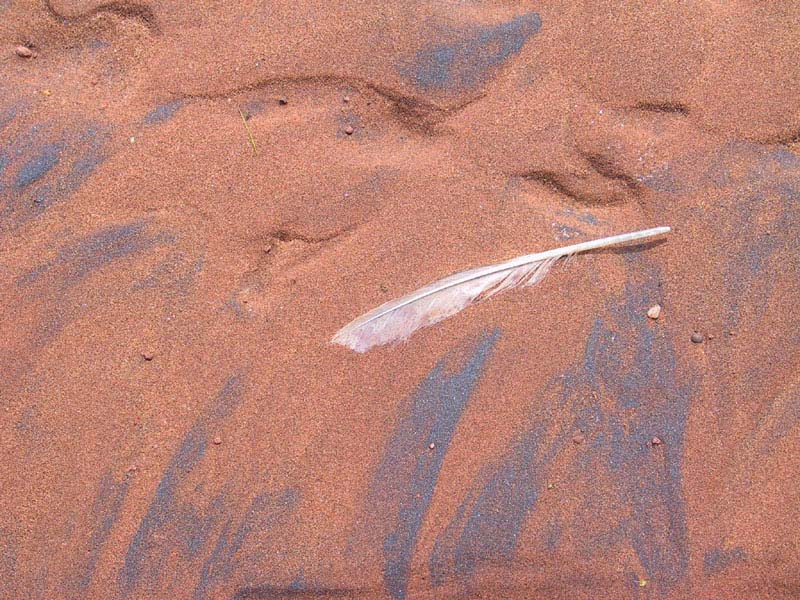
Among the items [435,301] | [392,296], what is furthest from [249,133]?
[435,301]

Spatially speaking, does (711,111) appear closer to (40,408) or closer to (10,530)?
(40,408)

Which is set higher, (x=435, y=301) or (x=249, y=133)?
(x=249, y=133)

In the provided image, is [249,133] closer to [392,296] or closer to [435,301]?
[392,296]

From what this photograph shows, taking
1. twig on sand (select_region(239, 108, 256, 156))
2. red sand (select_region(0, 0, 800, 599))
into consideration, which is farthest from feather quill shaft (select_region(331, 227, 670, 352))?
twig on sand (select_region(239, 108, 256, 156))

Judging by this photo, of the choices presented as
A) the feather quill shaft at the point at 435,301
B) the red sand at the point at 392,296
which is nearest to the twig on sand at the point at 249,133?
the red sand at the point at 392,296

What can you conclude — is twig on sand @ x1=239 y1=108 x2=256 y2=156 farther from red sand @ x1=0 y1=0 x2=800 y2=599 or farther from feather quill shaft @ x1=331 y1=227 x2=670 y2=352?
feather quill shaft @ x1=331 y1=227 x2=670 y2=352
